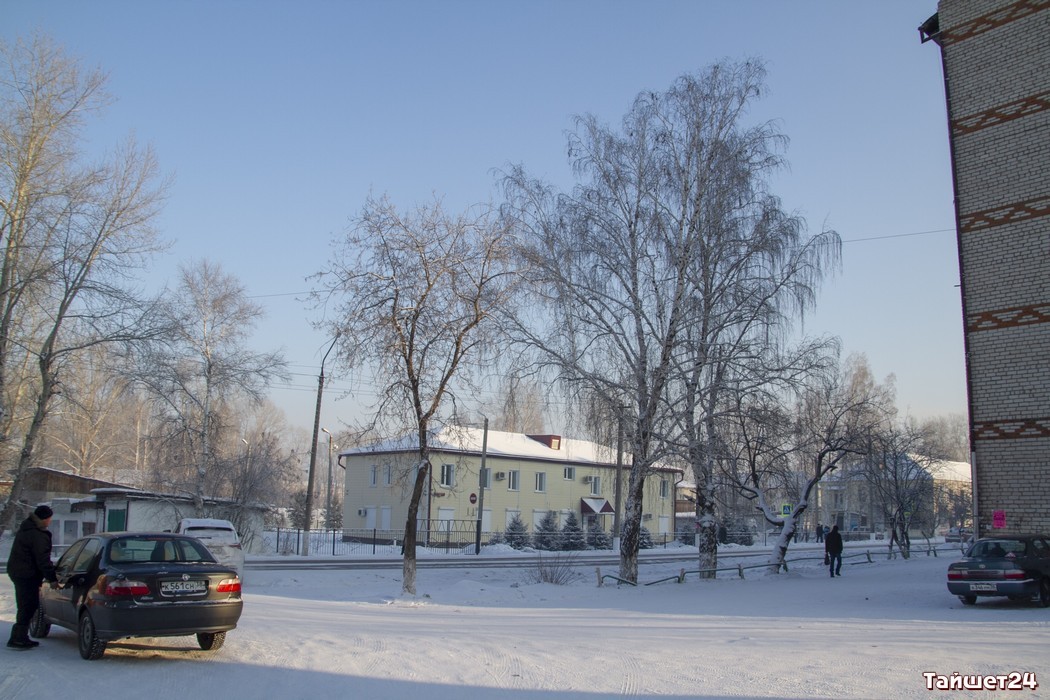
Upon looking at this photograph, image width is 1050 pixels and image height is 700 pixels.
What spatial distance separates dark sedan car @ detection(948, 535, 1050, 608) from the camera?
52.3 ft

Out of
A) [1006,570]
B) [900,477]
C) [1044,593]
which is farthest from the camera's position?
[900,477]

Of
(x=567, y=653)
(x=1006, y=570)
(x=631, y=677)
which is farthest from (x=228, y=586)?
(x=1006, y=570)

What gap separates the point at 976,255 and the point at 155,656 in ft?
67.4

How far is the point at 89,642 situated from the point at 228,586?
1517 millimetres

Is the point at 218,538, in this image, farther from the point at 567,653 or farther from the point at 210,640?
the point at 567,653

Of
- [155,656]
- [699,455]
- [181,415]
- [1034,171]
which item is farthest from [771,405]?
[181,415]

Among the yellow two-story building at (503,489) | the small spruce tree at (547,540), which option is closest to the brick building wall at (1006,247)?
the yellow two-story building at (503,489)

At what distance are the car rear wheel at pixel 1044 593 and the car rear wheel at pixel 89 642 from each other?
16.6 meters

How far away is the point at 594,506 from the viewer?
6050 cm

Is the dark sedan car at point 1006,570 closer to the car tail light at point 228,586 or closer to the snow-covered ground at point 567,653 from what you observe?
the snow-covered ground at point 567,653

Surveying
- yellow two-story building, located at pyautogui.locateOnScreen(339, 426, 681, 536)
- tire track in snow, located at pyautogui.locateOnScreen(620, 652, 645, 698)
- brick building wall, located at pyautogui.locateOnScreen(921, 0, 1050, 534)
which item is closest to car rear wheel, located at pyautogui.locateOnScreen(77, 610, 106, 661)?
tire track in snow, located at pyautogui.locateOnScreen(620, 652, 645, 698)

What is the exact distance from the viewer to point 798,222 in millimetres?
23406

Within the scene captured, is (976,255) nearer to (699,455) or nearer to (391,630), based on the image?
(699,455)

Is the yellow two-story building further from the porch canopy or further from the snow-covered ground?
the snow-covered ground
